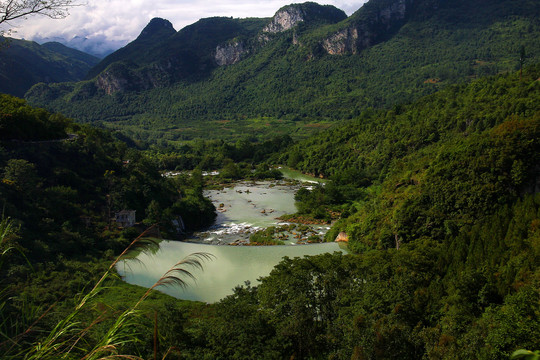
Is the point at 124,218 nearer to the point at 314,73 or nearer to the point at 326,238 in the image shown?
the point at 326,238

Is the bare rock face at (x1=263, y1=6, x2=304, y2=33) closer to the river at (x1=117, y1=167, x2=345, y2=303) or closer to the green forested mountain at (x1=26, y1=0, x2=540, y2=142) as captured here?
the green forested mountain at (x1=26, y1=0, x2=540, y2=142)

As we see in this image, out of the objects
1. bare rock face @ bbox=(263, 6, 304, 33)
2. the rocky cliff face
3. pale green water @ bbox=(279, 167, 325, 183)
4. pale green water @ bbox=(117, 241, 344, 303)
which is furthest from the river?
bare rock face @ bbox=(263, 6, 304, 33)

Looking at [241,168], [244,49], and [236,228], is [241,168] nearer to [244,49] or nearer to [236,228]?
[236,228]

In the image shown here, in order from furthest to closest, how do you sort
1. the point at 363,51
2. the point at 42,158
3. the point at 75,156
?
the point at 363,51 → the point at 75,156 → the point at 42,158

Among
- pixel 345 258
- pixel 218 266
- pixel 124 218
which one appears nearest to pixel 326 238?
pixel 218 266

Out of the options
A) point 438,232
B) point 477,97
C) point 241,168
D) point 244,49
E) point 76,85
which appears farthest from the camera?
point 244,49

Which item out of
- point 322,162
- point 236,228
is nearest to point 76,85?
point 322,162
